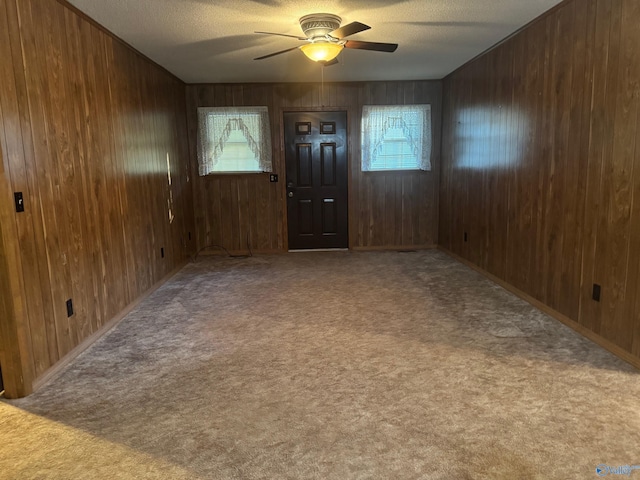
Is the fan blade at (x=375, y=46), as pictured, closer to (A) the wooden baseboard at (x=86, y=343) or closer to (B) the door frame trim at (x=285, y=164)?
(B) the door frame trim at (x=285, y=164)

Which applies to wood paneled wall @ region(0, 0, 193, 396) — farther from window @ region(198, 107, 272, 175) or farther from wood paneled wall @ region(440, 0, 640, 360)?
wood paneled wall @ region(440, 0, 640, 360)

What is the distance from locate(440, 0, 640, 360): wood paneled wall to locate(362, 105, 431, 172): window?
1.32 m

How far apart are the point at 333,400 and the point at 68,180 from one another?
7.52 feet

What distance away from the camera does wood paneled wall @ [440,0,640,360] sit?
2.74 m

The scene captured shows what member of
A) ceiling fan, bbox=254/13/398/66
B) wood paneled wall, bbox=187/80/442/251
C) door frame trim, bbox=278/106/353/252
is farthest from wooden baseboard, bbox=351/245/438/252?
ceiling fan, bbox=254/13/398/66

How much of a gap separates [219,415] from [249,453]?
14.5 inches

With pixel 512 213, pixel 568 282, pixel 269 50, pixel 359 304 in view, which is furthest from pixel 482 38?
pixel 359 304

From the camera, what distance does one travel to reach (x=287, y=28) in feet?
12.8

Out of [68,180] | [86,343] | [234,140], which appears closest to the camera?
[68,180]

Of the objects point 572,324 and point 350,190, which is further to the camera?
point 350,190

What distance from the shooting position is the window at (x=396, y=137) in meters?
6.33

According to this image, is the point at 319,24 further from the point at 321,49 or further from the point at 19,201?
the point at 19,201

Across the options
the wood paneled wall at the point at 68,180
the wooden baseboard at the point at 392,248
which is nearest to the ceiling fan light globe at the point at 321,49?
the wood paneled wall at the point at 68,180

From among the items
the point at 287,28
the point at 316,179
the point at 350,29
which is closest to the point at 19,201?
the point at 350,29
